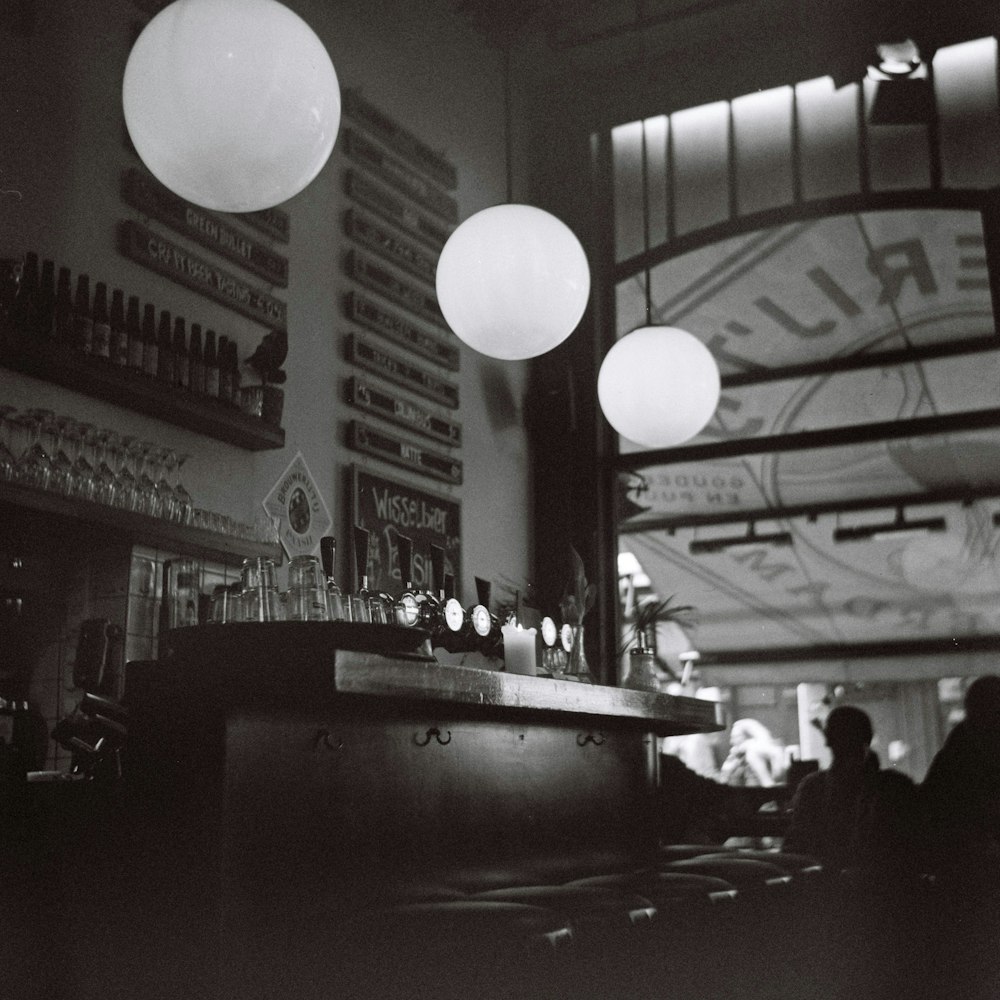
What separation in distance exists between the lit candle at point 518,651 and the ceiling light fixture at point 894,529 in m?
6.14

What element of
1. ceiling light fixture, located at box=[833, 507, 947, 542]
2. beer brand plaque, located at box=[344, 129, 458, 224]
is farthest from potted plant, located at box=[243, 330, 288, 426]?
ceiling light fixture, located at box=[833, 507, 947, 542]

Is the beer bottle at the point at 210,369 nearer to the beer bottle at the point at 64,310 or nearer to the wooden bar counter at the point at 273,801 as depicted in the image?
the beer bottle at the point at 64,310

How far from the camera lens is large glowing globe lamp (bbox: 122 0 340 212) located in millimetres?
2352

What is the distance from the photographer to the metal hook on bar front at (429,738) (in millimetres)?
2756

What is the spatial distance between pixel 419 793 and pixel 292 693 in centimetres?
73

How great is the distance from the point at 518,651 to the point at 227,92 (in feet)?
5.11

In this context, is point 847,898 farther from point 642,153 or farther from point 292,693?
point 642,153

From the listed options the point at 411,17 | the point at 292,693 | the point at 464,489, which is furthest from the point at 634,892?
the point at 411,17

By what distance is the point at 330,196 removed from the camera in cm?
464

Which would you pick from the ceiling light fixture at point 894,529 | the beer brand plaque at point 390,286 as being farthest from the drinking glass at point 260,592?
the ceiling light fixture at point 894,529

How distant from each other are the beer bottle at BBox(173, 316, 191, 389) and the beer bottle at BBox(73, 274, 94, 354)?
329mm

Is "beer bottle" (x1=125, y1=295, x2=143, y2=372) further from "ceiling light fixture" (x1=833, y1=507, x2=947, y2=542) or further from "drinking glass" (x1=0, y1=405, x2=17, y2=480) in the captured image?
"ceiling light fixture" (x1=833, y1=507, x2=947, y2=542)

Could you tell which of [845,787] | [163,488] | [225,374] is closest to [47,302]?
[163,488]

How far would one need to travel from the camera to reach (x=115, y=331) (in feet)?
11.0
